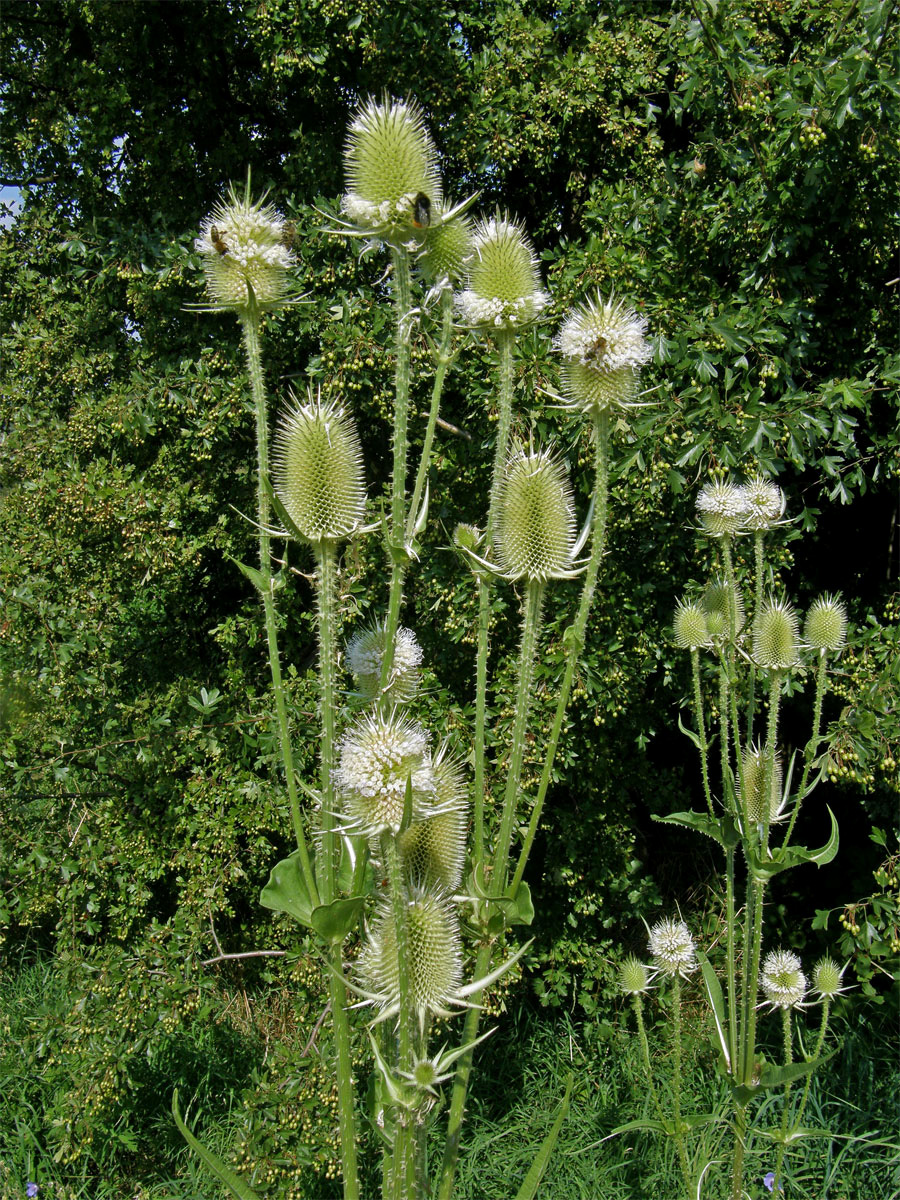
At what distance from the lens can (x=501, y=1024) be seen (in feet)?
13.8

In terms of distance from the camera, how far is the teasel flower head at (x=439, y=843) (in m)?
1.49

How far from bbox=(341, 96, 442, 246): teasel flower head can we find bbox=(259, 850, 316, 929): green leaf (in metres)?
1.08

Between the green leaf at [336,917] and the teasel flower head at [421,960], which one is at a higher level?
the green leaf at [336,917]

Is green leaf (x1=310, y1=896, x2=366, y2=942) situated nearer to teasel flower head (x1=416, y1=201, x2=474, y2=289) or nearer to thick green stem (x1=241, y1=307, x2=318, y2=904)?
thick green stem (x1=241, y1=307, x2=318, y2=904)

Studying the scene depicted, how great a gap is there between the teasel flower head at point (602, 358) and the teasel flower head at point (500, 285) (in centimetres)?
10

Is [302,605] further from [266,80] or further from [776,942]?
[776,942]

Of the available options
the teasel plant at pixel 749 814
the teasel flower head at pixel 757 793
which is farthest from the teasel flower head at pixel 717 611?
the teasel flower head at pixel 757 793

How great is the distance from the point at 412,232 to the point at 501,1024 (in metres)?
3.80

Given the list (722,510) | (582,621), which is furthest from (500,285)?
(722,510)

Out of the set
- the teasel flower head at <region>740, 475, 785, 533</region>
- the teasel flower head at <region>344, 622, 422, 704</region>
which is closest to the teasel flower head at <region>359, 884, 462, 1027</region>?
the teasel flower head at <region>344, 622, 422, 704</region>

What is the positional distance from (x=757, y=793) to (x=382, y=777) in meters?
1.57

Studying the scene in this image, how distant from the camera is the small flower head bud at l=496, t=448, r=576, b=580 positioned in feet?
5.16

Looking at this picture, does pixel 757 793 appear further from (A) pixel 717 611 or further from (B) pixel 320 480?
(B) pixel 320 480

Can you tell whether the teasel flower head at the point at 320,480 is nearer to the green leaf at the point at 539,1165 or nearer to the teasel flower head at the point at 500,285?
the teasel flower head at the point at 500,285
